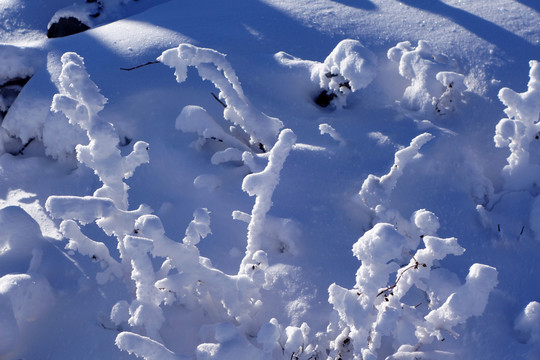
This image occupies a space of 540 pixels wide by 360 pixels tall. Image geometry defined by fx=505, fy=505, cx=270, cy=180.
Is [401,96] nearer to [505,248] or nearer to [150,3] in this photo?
[505,248]

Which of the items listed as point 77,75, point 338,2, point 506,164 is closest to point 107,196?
point 77,75

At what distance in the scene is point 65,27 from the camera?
3529mm

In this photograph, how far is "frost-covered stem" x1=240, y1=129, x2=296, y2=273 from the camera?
1.94m

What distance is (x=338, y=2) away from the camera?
329 cm

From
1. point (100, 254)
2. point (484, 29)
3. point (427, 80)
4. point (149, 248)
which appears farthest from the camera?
point (484, 29)

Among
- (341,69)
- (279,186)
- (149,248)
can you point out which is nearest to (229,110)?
(279,186)

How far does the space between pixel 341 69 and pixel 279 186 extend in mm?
620

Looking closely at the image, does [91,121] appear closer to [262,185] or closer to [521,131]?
[262,185]

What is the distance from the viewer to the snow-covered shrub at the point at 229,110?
88.9 inches

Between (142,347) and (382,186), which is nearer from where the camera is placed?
(142,347)

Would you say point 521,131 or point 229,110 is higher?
point 521,131

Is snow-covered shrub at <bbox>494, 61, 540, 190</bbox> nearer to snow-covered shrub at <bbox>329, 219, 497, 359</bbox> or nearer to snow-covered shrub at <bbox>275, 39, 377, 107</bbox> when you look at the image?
snow-covered shrub at <bbox>275, 39, 377, 107</bbox>

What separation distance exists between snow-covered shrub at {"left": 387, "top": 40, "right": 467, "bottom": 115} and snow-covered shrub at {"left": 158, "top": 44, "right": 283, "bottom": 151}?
0.73 metres

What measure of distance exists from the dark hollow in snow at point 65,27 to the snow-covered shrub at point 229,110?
1590 mm
